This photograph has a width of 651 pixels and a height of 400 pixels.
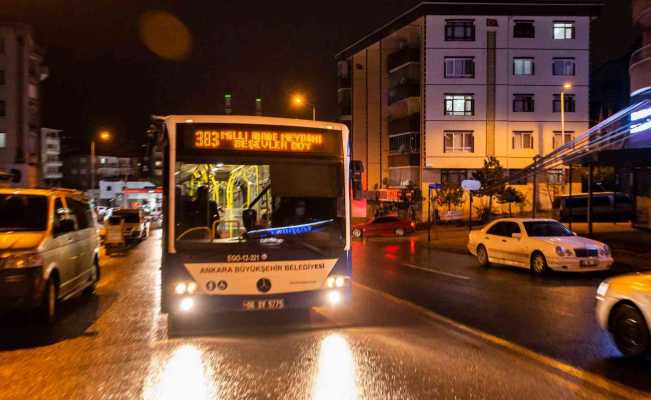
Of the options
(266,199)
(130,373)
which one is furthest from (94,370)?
(266,199)

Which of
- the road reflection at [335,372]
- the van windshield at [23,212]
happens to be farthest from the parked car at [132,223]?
the road reflection at [335,372]

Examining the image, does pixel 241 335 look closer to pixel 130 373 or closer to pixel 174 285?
pixel 174 285

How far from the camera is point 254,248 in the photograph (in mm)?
8594

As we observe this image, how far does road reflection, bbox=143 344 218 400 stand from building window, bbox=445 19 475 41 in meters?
47.7

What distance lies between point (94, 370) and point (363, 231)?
106ft

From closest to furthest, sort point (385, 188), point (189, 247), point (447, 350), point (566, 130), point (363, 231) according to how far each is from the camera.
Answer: point (447, 350) → point (189, 247) → point (363, 231) → point (566, 130) → point (385, 188)

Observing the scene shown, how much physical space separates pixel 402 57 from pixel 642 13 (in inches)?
1009

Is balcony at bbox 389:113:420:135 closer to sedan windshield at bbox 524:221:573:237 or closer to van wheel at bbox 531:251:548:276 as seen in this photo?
sedan windshield at bbox 524:221:573:237

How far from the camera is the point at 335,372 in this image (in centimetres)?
684

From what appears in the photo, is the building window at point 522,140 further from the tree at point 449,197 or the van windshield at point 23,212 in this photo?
the van windshield at point 23,212

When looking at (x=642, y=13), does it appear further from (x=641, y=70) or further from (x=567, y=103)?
(x=567, y=103)

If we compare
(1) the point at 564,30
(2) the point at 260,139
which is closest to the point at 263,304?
(2) the point at 260,139

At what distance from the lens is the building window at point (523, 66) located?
5141 centimetres

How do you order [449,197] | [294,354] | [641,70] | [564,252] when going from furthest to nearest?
[449,197], [641,70], [564,252], [294,354]
